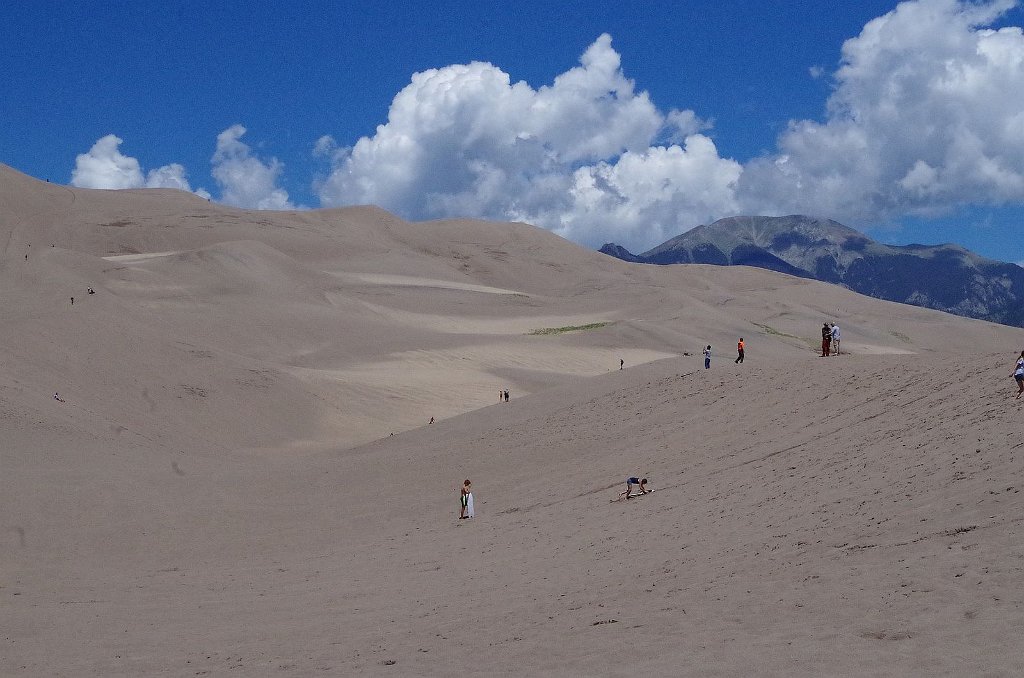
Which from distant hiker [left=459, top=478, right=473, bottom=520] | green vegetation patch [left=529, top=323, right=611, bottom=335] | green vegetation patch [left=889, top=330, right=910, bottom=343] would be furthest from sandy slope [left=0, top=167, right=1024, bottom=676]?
green vegetation patch [left=889, top=330, right=910, bottom=343]

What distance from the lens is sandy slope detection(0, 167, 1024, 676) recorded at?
27.4 feet

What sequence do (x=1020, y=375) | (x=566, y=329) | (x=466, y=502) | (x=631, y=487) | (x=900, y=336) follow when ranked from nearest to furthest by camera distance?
1. (x=1020, y=375)
2. (x=631, y=487)
3. (x=466, y=502)
4. (x=566, y=329)
5. (x=900, y=336)

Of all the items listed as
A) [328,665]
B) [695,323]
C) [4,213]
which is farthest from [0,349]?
[4,213]

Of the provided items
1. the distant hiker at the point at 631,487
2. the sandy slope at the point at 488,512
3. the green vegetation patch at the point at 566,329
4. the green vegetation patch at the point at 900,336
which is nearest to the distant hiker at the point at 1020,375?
the sandy slope at the point at 488,512

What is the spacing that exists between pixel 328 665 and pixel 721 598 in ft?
12.6

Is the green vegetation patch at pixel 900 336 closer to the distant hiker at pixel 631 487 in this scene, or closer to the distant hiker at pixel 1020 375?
the distant hiker at pixel 1020 375

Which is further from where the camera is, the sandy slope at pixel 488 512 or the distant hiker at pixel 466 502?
the distant hiker at pixel 466 502

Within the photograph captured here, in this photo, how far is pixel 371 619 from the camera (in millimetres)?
10875

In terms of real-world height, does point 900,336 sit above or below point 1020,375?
above

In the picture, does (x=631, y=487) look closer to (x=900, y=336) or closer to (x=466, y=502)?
(x=466, y=502)

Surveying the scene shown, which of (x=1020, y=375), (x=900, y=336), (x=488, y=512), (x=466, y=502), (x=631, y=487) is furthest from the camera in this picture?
(x=900, y=336)

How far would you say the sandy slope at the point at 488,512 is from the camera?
27.4 feet

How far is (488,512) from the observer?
58.4 ft

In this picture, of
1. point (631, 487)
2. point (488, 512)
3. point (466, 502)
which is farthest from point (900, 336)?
point (466, 502)
